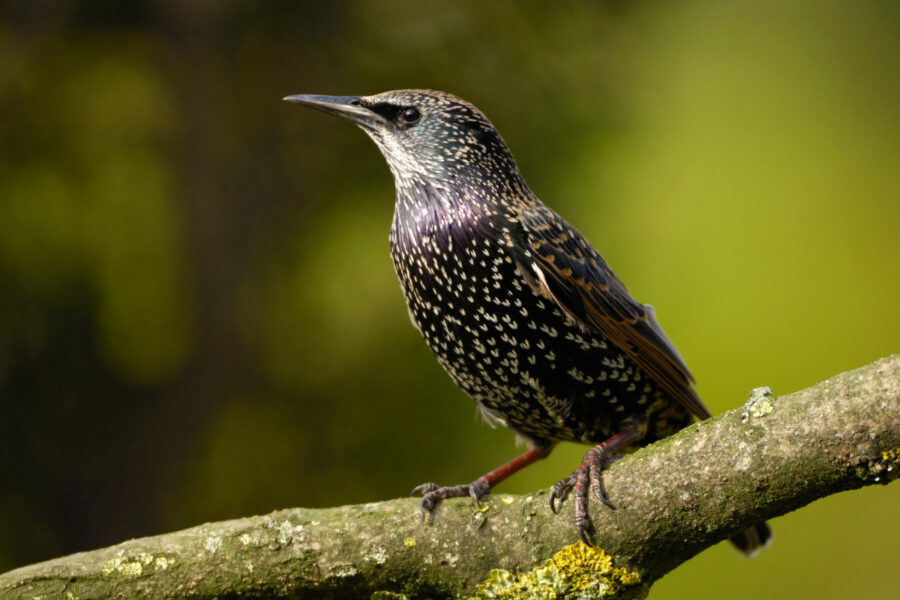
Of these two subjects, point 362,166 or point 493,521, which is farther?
A: point 362,166

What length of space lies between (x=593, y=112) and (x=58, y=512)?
2837mm

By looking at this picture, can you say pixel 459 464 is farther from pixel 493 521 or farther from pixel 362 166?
pixel 493 521

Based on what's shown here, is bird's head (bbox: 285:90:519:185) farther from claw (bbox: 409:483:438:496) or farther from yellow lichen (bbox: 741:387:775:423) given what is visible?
yellow lichen (bbox: 741:387:775:423)

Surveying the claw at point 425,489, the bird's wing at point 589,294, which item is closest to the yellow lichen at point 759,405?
the bird's wing at point 589,294

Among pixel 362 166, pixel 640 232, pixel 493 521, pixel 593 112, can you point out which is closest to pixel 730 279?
pixel 640 232

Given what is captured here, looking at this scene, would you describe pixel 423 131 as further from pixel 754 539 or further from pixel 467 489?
pixel 754 539

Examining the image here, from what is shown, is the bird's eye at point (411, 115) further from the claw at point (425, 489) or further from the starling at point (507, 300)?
the claw at point (425, 489)

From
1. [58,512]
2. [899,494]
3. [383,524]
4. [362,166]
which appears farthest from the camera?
[362,166]

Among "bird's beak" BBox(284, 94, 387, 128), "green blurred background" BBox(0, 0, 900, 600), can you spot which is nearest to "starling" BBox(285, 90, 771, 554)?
"bird's beak" BBox(284, 94, 387, 128)

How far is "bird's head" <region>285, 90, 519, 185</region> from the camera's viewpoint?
2418 millimetres

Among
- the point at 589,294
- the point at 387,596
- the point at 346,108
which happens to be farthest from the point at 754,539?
the point at 346,108

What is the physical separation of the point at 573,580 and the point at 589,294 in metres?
0.73

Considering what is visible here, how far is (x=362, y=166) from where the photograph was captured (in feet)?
13.3

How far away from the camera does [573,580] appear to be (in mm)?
1922
